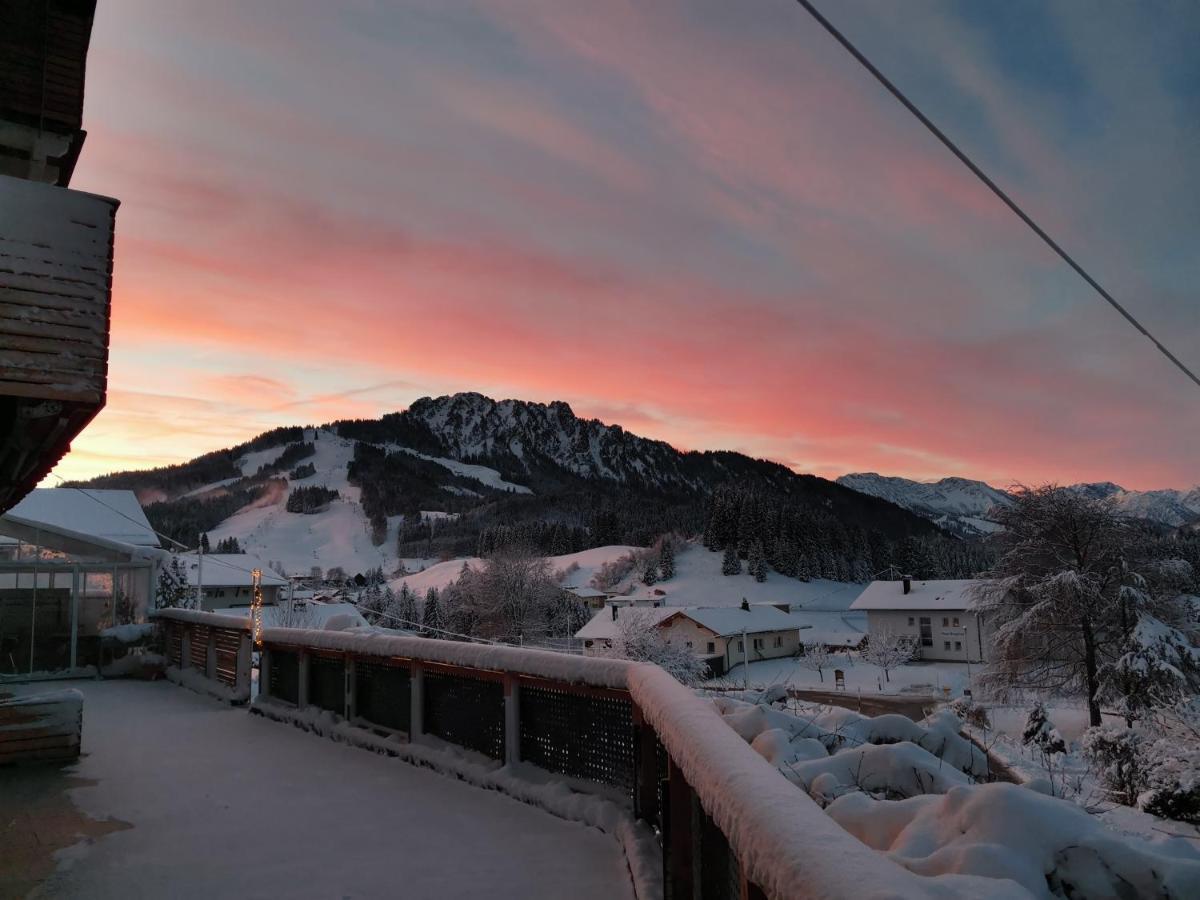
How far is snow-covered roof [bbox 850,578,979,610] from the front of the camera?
216ft

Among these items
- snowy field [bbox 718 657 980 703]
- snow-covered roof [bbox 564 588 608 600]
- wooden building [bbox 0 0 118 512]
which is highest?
wooden building [bbox 0 0 118 512]

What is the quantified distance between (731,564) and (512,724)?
105247 mm

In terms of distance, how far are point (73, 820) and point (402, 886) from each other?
285 centimetres

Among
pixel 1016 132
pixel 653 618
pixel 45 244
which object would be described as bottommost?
pixel 653 618

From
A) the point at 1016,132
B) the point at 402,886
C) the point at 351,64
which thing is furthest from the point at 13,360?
the point at 1016,132

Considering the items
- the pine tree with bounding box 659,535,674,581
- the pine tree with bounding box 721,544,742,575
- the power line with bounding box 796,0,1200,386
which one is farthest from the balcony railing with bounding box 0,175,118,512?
the pine tree with bounding box 659,535,674,581

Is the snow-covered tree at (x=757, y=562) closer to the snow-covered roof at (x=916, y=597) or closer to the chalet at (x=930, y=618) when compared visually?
the snow-covered roof at (x=916, y=597)

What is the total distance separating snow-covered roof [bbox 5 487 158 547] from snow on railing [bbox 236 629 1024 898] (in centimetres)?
2423

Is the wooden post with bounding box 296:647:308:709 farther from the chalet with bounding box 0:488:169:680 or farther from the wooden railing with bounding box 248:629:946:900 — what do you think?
the chalet with bounding box 0:488:169:680

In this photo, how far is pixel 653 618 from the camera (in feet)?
193

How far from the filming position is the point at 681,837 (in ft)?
11.3

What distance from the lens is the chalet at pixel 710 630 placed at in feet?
200

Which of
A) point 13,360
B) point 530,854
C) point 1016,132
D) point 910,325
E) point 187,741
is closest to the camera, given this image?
point 530,854

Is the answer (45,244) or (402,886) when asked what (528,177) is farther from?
(402,886)
